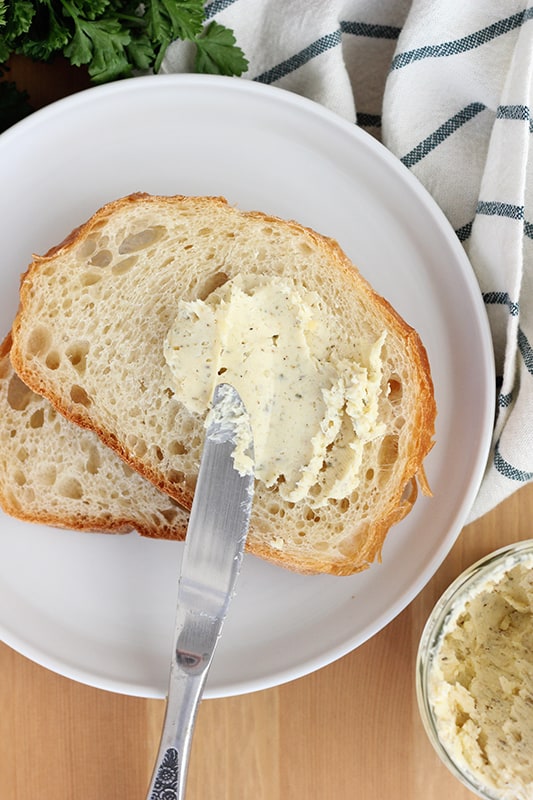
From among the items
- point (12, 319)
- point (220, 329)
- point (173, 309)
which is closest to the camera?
point (220, 329)

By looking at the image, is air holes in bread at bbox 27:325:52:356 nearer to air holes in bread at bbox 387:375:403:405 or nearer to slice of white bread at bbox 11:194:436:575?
slice of white bread at bbox 11:194:436:575

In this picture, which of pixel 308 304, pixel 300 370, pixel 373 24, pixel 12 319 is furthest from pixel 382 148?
pixel 12 319

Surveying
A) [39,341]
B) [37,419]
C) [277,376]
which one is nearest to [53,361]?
[39,341]

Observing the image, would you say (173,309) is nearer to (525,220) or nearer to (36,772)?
(525,220)

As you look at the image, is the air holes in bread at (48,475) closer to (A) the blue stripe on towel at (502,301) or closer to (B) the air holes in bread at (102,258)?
(B) the air holes in bread at (102,258)

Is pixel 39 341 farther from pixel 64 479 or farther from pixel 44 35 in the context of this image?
pixel 44 35
